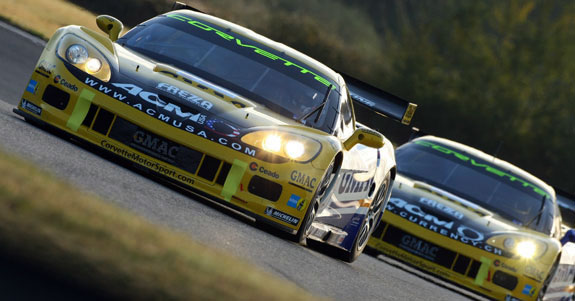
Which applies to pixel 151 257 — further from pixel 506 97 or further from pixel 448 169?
pixel 506 97

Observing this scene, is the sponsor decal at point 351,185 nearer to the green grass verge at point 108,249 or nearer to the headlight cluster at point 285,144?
the headlight cluster at point 285,144

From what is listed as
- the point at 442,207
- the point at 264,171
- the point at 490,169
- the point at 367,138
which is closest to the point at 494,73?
the point at 490,169

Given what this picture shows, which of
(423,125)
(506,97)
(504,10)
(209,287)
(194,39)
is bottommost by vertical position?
(209,287)

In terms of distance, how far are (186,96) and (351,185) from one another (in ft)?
5.19

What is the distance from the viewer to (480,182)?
1054 centimetres

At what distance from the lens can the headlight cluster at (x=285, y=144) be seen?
6237 mm

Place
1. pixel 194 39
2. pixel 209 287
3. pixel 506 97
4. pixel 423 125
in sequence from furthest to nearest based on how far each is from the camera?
pixel 506 97, pixel 423 125, pixel 194 39, pixel 209 287

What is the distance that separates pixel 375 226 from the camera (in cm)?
847

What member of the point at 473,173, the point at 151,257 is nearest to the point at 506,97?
the point at 473,173

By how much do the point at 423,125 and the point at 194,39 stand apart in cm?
2227

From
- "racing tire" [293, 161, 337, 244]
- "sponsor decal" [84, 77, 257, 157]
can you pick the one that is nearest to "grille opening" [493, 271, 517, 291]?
"racing tire" [293, 161, 337, 244]

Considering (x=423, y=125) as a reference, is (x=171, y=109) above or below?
below

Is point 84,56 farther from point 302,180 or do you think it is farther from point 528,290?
point 528,290

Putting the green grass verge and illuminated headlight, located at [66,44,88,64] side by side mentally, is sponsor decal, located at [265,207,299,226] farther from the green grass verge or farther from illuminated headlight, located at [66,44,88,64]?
A: the green grass verge
